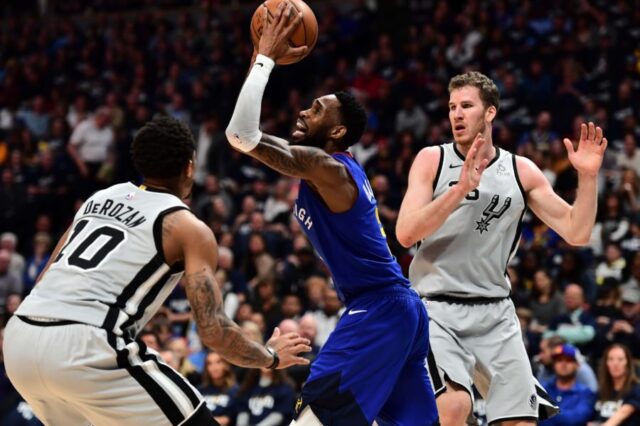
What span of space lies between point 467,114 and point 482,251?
0.79 metres

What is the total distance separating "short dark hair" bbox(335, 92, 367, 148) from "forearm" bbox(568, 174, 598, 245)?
1.39 metres

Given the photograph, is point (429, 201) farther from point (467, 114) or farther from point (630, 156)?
point (630, 156)

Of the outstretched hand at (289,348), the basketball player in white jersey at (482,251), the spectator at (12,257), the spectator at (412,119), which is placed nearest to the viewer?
the outstretched hand at (289,348)

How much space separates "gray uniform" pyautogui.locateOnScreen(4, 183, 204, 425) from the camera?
4375mm

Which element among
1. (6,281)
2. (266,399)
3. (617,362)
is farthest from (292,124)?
(617,362)

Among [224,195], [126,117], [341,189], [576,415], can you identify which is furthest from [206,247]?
[126,117]

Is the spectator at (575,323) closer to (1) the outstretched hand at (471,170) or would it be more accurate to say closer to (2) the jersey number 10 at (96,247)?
(1) the outstretched hand at (471,170)

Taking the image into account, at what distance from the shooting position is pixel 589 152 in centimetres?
602

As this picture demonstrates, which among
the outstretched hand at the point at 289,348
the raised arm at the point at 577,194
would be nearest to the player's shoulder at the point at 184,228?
the outstretched hand at the point at 289,348

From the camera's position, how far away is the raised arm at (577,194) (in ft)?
19.4

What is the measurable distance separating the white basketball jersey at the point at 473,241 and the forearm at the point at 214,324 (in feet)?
5.26

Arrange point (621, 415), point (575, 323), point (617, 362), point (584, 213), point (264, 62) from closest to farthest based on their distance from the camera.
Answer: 1. point (264, 62)
2. point (584, 213)
3. point (621, 415)
4. point (617, 362)
5. point (575, 323)

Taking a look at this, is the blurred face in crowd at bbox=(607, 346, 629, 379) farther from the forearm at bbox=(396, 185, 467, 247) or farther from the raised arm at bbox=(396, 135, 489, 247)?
the forearm at bbox=(396, 185, 467, 247)

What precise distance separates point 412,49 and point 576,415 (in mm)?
9623
